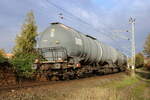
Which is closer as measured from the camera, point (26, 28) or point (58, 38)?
point (58, 38)

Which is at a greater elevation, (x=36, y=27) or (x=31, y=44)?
(x=36, y=27)

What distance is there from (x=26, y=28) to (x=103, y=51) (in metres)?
10.00

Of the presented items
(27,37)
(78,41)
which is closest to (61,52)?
(78,41)

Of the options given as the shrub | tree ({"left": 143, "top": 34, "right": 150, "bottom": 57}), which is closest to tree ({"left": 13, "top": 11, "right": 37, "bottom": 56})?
the shrub

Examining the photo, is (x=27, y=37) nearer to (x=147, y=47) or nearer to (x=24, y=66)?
(x=24, y=66)

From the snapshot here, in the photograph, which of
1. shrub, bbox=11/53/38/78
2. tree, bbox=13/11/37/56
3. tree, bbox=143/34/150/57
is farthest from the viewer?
tree, bbox=143/34/150/57

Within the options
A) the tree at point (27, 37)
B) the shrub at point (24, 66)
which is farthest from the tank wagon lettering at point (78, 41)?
the tree at point (27, 37)

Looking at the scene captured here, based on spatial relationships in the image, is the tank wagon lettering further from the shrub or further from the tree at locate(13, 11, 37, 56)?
the tree at locate(13, 11, 37, 56)

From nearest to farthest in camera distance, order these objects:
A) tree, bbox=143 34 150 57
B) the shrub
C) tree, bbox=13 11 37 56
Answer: the shrub
tree, bbox=13 11 37 56
tree, bbox=143 34 150 57

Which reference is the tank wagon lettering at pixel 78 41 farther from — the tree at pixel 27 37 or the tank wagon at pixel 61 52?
the tree at pixel 27 37

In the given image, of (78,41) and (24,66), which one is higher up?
(78,41)

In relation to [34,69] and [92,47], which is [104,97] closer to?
[34,69]

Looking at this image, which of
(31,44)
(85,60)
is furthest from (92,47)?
(31,44)

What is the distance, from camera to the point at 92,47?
1827 centimetres
